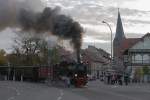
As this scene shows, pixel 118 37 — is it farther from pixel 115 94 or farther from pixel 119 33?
pixel 115 94

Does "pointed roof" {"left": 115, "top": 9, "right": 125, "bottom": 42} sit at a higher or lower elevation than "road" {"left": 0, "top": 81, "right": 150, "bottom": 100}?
higher

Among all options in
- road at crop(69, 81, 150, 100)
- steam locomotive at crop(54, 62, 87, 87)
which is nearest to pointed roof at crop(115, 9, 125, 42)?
steam locomotive at crop(54, 62, 87, 87)

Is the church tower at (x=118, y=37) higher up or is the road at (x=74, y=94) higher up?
the church tower at (x=118, y=37)

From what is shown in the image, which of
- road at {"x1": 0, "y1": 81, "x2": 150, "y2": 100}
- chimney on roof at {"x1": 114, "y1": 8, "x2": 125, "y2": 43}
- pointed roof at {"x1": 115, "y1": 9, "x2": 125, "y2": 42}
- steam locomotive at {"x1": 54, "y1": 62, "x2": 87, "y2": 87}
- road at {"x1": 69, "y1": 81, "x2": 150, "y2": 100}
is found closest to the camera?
road at {"x1": 0, "y1": 81, "x2": 150, "y2": 100}

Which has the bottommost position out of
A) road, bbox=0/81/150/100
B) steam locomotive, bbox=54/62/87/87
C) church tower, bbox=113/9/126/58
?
road, bbox=0/81/150/100

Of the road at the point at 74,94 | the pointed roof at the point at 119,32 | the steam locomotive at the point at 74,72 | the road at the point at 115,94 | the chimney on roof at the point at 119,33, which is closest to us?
the road at the point at 74,94

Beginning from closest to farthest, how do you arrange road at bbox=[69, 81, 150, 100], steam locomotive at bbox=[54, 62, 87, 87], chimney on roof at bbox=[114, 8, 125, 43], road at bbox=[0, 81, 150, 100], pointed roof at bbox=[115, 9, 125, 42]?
1. road at bbox=[0, 81, 150, 100]
2. road at bbox=[69, 81, 150, 100]
3. steam locomotive at bbox=[54, 62, 87, 87]
4. pointed roof at bbox=[115, 9, 125, 42]
5. chimney on roof at bbox=[114, 8, 125, 43]

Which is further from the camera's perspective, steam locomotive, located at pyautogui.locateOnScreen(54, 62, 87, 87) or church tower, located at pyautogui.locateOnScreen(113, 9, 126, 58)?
church tower, located at pyautogui.locateOnScreen(113, 9, 126, 58)

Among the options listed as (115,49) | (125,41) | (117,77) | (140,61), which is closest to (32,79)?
(117,77)

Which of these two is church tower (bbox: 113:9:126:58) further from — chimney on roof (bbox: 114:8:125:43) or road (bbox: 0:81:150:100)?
road (bbox: 0:81:150:100)

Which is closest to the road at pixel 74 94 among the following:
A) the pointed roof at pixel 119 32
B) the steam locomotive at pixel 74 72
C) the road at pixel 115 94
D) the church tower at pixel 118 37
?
the road at pixel 115 94

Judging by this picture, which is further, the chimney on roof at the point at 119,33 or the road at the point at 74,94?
the chimney on roof at the point at 119,33

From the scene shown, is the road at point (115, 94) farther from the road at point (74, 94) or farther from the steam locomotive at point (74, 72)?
the steam locomotive at point (74, 72)

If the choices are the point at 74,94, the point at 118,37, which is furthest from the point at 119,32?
the point at 74,94
